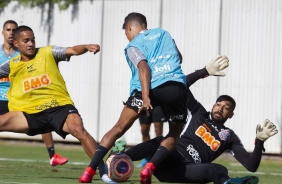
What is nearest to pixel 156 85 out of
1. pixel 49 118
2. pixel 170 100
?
pixel 170 100

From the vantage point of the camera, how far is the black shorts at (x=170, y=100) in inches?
422

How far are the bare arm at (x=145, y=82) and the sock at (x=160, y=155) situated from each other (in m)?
0.53

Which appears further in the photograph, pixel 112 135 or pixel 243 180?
pixel 112 135

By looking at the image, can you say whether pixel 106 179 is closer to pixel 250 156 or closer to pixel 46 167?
pixel 250 156

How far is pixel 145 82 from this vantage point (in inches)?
413

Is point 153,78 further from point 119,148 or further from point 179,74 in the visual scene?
point 119,148

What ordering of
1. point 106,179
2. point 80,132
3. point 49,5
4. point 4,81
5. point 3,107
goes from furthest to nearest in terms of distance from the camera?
point 49,5 → point 4,81 → point 3,107 → point 80,132 → point 106,179

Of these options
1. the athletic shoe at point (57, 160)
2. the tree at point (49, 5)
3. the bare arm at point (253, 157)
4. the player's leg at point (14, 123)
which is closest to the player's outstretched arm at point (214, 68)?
the bare arm at point (253, 157)

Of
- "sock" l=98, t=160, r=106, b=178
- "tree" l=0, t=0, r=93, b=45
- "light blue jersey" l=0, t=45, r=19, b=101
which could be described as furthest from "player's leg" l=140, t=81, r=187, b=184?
"tree" l=0, t=0, r=93, b=45

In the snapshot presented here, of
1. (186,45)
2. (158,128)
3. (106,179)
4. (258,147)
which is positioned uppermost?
(186,45)

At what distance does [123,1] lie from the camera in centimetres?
2278

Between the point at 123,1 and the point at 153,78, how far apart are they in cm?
1220

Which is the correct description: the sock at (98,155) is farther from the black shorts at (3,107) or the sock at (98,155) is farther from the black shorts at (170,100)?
the black shorts at (3,107)

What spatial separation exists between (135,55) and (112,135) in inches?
38.9
